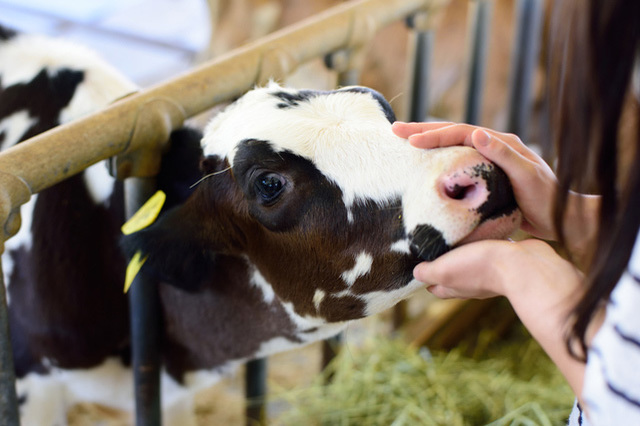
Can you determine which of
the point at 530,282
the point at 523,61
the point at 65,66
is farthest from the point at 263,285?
the point at 523,61

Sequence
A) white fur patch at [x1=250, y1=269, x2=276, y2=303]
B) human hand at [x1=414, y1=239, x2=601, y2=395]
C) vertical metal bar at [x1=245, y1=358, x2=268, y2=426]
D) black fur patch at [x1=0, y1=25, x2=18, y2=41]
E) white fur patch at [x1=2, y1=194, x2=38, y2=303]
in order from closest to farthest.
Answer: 1. human hand at [x1=414, y1=239, x2=601, y2=395]
2. white fur patch at [x1=250, y1=269, x2=276, y2=303]
3. white fur patch at [x1=2, y1=194, x2=38, y2=303]
4. black fur patch at [x1=0, y1=25, x2=18, y2=41]
5. vertical metal bar at [x1=245, y1=358, x2=268, y2=426]

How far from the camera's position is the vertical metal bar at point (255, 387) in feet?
7.11

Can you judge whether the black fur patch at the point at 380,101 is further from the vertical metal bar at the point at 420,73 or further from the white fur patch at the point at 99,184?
the vertical metal bar at the point at 420,73

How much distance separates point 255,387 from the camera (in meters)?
2.20

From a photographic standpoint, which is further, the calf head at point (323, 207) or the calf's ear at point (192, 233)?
the calf's ear at point (192, 233)

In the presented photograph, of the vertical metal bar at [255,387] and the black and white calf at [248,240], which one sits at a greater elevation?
the black and white calf at [248,240]

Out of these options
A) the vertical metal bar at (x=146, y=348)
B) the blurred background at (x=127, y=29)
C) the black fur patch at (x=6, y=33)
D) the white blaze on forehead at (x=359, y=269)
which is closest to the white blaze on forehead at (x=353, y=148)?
the white blaze on forehead at (x=359, y=269)

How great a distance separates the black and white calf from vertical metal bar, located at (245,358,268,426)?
17.1 inches

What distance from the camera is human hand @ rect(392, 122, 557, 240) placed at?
3.66 feet

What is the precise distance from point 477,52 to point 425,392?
1.26 m

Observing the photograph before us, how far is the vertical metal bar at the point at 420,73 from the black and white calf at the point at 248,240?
96cm

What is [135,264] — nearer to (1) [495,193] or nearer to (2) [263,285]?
(2) [263,285]

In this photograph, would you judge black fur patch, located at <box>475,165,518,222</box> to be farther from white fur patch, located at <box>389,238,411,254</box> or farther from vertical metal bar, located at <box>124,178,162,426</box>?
vertical metal bar, located at <box>124,178,162,426</box>

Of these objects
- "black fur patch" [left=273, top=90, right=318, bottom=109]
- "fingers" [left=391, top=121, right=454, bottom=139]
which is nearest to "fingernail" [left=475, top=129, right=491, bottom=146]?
"fingers" [left=391, top=121, right=454, bottom=139]
